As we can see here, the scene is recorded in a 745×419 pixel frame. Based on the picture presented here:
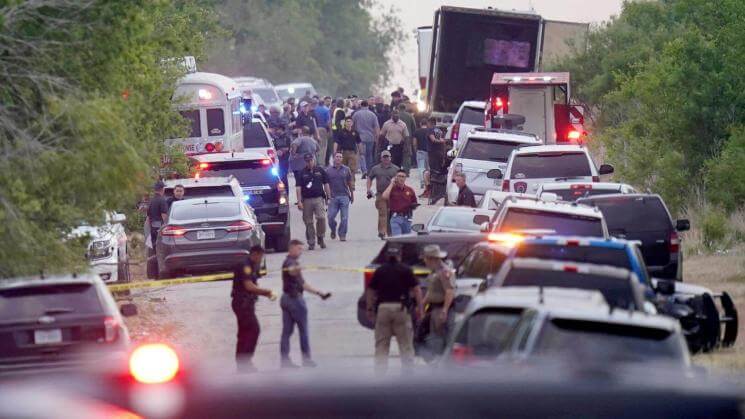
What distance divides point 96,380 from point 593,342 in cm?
529

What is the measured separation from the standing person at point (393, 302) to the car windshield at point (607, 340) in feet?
18.9

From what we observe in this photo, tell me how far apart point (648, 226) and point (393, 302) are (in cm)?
868

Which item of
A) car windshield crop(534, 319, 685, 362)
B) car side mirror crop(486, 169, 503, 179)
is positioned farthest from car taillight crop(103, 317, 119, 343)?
car side mirror crop(486, 169, 503, 179)

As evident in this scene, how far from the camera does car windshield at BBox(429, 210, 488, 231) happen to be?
2261 cm

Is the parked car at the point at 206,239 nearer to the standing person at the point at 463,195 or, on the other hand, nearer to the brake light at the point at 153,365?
the standing person at the point at 463,195

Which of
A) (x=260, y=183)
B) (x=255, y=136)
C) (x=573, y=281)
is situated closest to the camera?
(x=573, y=281)

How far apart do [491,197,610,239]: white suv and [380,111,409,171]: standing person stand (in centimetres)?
1867

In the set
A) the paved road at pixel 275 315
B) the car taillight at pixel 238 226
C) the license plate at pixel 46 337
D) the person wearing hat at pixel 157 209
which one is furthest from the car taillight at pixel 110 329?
the person wearing hat at pixel 157 209

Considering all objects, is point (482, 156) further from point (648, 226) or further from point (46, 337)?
point (46, 337)

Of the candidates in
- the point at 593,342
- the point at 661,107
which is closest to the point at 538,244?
the point at 593,342

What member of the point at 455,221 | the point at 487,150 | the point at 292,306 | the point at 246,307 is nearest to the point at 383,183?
the point at 487,150

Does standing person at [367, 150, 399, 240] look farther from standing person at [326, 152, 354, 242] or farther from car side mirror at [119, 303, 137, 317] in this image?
car side mirror at [119, 303, 137, 317]

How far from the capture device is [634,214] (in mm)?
22922

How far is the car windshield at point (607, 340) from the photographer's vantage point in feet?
29.6
